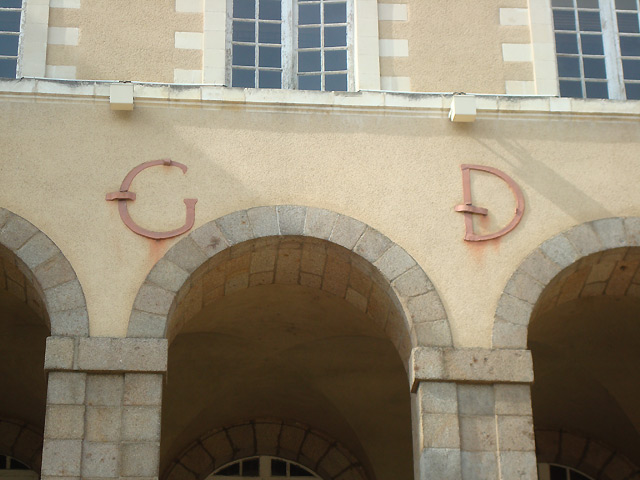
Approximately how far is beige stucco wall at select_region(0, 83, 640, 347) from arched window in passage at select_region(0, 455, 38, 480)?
354 cm

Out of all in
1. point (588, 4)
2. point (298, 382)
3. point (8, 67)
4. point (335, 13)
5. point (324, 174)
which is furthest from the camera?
point (298, 382)

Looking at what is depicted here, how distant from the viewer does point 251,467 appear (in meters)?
12.6

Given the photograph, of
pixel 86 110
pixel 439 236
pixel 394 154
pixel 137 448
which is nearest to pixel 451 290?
pixel 439 236

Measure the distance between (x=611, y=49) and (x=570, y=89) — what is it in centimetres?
61

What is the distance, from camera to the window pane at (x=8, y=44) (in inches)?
420

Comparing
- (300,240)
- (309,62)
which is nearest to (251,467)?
(300,240)

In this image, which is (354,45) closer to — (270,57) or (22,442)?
(270,57)

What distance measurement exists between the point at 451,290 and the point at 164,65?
10.6ft

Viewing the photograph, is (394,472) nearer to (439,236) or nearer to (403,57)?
(439,236)

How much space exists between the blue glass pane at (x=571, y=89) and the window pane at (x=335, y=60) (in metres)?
2.01

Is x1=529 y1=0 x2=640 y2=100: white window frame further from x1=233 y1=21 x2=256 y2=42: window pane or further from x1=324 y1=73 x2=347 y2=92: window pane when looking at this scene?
x1=233 y1=21 x2=256 y2=42: window pane

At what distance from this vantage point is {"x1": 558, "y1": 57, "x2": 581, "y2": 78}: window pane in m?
11.0

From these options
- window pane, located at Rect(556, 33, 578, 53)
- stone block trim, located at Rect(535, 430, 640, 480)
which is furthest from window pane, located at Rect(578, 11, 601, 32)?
stone block trim, located at Rect(535, 430, 640, 480)

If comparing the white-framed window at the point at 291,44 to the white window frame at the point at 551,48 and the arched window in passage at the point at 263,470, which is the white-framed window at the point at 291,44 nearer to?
the white window frame at the point at 551,48
